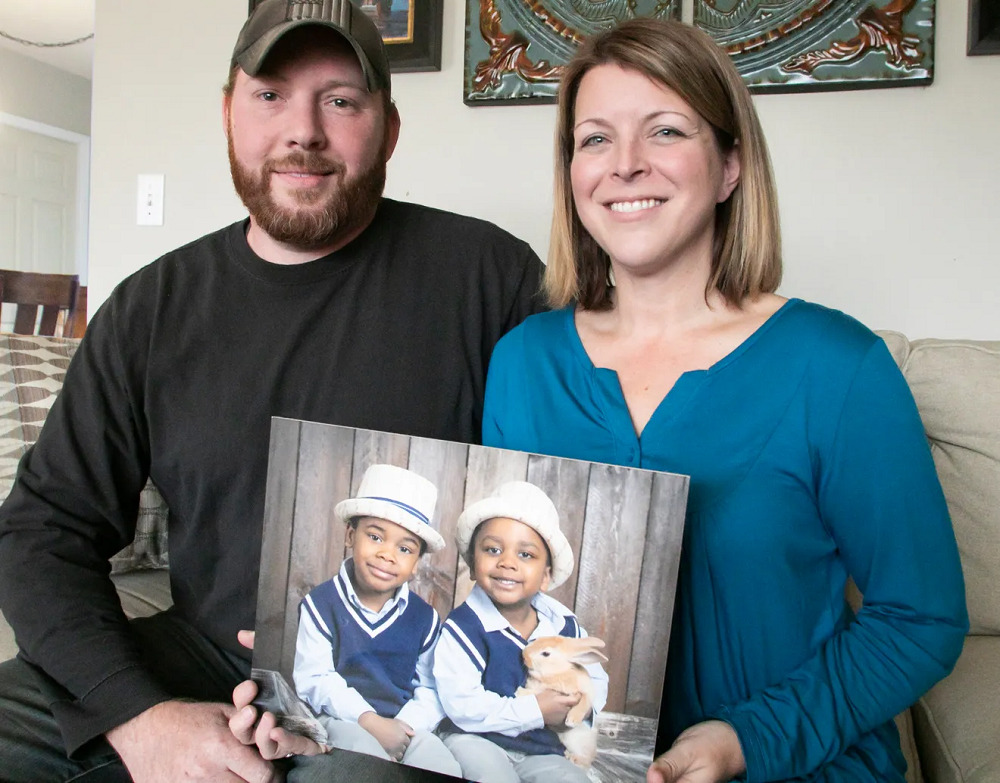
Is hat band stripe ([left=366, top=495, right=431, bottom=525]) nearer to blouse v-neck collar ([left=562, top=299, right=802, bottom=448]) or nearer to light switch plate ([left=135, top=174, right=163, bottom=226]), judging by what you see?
blouse v-neck collar ([left=562, top=299, right=802, bottom=448])

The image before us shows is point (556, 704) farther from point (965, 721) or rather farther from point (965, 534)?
point (965, 534)

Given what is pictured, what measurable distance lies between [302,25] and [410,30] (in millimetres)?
649

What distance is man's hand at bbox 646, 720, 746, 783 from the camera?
0.79 meters

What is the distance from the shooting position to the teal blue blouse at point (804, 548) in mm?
852

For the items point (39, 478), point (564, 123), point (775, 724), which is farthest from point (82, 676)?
point (564, 123)

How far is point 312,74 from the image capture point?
1220 mm

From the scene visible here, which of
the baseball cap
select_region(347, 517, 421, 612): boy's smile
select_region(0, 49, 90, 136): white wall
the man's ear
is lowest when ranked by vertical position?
select_region(347, 517, 421, 612): boy's smile

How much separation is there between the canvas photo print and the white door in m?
6.53

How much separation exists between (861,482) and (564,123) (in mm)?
574

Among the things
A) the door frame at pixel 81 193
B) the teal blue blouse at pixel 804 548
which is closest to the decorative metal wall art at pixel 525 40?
the teal blue blouse at pixel 804 548

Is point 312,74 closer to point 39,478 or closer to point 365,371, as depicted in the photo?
point 365,371

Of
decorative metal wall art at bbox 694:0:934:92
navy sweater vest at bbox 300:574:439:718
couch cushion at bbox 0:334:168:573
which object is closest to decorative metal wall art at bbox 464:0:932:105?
decorative metal wall art at bbox 694:0:934:92

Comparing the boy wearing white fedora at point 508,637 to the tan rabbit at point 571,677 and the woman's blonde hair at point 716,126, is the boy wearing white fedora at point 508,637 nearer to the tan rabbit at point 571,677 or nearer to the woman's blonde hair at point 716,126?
the tan rabbit at point 571,677

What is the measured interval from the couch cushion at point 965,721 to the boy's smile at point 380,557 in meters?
0.67
